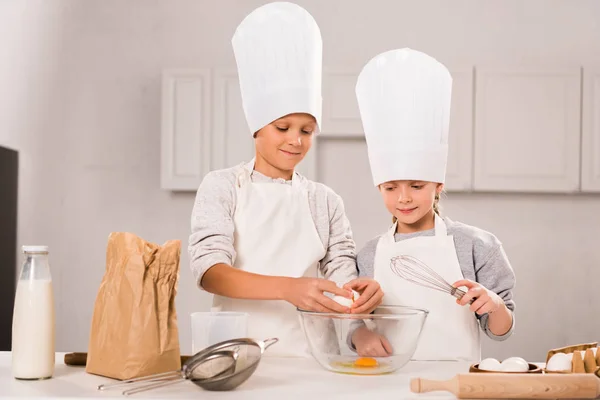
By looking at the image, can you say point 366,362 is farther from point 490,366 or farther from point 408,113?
point 408,113

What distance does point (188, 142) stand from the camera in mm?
3033

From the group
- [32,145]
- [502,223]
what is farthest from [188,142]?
[502,223]

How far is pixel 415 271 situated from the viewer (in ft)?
5.41

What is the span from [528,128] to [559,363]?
2133mm

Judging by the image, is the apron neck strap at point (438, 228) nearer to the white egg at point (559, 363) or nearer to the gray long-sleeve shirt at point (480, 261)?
the gray long-sleeve shirt at point (480, 261)

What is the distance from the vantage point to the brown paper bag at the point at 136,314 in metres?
1.04

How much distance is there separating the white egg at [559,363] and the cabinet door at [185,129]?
2.13 m

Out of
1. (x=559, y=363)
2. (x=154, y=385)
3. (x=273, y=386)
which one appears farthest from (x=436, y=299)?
(x=154, y=385)

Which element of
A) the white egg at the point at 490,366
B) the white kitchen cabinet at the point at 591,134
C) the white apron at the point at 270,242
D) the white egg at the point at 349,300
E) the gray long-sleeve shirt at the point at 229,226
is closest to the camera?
the white egg at the point at 490,366

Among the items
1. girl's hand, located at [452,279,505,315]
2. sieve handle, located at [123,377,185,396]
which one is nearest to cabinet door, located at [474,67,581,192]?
girl's hand, located at [452,279,505,315]

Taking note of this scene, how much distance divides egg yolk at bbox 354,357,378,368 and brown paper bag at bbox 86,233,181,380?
270 mm

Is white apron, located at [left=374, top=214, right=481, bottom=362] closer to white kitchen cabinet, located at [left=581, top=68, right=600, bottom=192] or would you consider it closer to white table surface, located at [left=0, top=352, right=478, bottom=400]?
white table surface, located at [left=0, top=352, right=478, bottom=400]

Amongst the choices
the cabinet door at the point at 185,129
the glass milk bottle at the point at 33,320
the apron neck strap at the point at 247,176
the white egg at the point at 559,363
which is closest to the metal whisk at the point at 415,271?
the apron neck strap at the point at 247,176

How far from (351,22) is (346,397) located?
2433 millimetres
